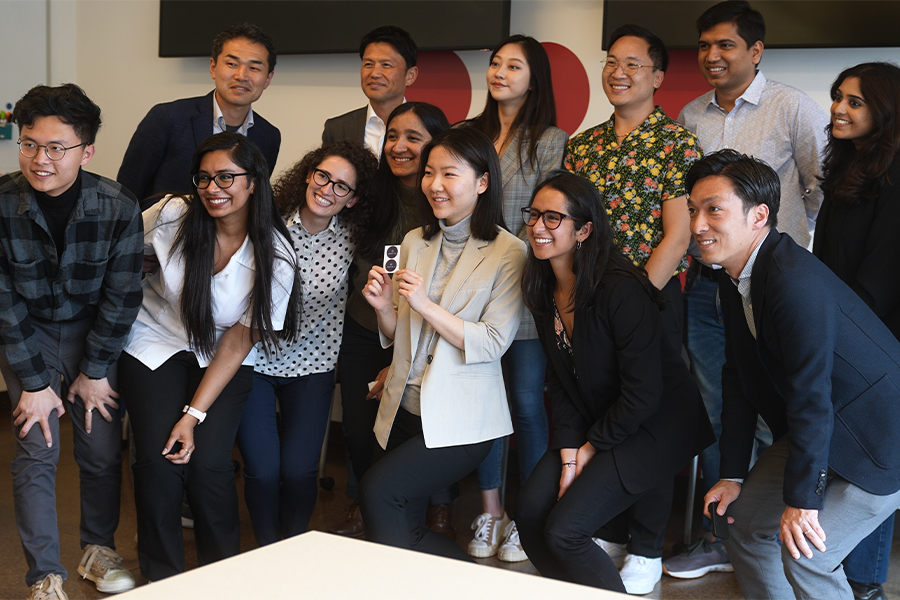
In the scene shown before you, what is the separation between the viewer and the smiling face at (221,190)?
2467mm

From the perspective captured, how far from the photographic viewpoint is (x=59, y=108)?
228 cm

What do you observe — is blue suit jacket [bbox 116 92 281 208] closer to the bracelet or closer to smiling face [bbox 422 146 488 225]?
the bracelet

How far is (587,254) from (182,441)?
1346 mm

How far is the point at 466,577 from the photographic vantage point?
123 centimetres

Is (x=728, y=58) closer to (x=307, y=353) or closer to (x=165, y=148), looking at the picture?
(x=307, y=353)

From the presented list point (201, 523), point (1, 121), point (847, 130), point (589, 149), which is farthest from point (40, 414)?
point (1, 121)

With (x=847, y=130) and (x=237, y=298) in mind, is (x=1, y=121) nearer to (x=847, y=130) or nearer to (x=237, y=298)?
(x=237, y=298)

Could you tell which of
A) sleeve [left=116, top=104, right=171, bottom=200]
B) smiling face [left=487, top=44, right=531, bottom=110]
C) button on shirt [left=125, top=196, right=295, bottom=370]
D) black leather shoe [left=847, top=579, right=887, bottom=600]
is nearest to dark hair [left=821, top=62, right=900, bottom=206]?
smiling face [left=487, top=44, right=531, bottom=110]

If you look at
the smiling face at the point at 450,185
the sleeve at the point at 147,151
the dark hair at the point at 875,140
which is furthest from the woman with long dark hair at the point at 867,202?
the sleeve at the point at 147,151

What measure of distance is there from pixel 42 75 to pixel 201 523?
4.03 metres

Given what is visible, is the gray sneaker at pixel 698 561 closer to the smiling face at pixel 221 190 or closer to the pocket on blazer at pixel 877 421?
the pocket on blazer at pixel 877 421

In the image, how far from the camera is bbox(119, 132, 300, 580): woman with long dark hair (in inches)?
95.3

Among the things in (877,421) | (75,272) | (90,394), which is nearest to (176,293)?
(75,272)

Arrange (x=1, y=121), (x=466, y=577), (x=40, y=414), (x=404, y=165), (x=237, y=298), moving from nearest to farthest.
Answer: (x=466, y=577), (x=40, y=414), (x=237, y=298), (x=404, y=165), (x=1, y=121)
